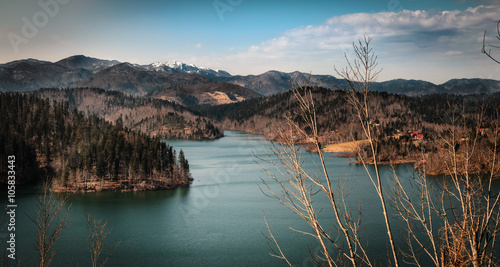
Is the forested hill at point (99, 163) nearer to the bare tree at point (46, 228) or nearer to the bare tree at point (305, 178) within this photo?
the bare tree at point (46, 228)

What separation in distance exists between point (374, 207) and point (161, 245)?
25.8 metres

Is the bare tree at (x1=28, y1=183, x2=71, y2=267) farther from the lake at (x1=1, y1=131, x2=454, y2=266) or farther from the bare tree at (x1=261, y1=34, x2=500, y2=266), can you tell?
the bare tree at (x1=261, y1=34, x2=500, y2=266)

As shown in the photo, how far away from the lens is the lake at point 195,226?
99.3 feet

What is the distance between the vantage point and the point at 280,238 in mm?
34125

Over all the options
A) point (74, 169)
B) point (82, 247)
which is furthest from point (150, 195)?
point (82, 247)

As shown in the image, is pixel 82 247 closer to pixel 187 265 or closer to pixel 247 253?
pixel 187 265

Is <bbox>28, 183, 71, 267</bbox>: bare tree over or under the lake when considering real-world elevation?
over

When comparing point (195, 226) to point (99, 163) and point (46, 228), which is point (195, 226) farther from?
point (99, 163)

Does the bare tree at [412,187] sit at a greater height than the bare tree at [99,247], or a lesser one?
greater

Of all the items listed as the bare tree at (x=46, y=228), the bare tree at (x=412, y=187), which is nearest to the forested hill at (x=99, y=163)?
the bare tree at (x=46, y=228)

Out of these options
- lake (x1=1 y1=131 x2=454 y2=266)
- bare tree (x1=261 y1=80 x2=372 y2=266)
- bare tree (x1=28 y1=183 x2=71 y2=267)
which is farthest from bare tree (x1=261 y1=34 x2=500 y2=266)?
lake (x1=1 y1=131 x2=454 y2=266)

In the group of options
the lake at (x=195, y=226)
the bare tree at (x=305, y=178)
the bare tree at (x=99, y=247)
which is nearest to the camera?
the bare tree at (x=305, y=178)

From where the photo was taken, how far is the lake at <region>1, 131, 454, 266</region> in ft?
99.3

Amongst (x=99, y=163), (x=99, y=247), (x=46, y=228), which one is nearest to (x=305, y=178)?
(x=99, y=247)
